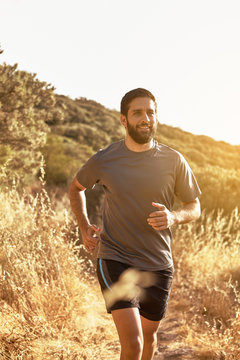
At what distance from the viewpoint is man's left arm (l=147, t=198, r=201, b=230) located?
2.51 meters

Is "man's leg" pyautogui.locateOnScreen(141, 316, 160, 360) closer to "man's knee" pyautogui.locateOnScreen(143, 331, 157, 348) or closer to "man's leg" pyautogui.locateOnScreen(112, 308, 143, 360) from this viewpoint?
"man's knee" pyautogui.locateOnScreen(143, 331, 157, 348)

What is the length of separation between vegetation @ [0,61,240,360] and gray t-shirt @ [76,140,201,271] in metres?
1.18

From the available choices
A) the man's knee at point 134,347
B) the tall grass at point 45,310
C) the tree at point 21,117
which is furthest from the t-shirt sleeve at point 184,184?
the tree at point 21,117

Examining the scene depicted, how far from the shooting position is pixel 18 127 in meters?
9.83

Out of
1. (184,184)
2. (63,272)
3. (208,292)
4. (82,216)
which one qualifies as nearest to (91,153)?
(208,292)

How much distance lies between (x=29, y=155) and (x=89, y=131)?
52.9 ft

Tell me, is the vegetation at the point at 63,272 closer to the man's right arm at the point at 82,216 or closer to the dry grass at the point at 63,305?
the dry grass at the point at 63,305

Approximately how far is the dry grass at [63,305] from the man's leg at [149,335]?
0.66 m

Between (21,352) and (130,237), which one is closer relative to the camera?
(130,237)

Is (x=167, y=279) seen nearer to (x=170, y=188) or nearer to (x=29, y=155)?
(x=170, y=188)

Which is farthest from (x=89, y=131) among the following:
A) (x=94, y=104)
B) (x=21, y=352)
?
(x=21, y=352)

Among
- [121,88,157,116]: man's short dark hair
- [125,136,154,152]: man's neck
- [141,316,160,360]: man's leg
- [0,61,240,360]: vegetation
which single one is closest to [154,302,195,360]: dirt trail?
[0,61,240,360]: vegetation

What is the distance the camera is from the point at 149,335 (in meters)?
2.94

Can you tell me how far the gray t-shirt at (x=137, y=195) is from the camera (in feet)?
8.93
